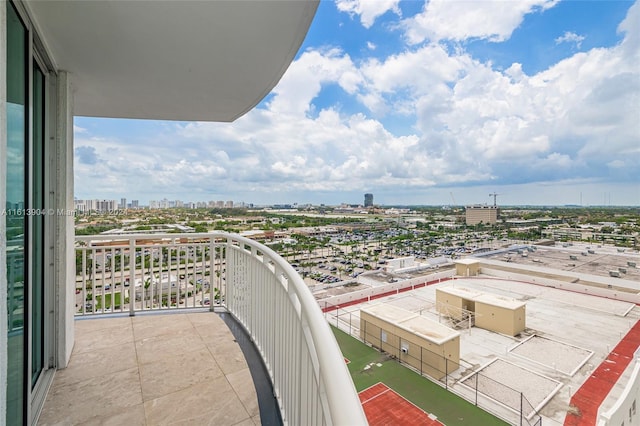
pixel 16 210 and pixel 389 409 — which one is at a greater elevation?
pixel 16 210

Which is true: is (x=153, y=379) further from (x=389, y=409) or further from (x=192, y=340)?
(x=389, y=409)

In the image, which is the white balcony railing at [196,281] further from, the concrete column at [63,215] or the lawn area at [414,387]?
the lawn area at [414,387]

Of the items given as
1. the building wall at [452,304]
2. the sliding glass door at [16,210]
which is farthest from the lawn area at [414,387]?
the sliding glass door at [16,210]

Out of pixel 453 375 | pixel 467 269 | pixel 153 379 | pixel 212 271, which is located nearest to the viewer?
pixel 153 379

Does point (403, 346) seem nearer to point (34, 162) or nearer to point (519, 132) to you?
point (34, 162)

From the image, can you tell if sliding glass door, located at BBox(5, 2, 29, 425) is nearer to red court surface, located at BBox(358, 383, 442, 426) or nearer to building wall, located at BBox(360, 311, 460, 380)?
red court surface, located at BBox(358, 383, 442, 426)

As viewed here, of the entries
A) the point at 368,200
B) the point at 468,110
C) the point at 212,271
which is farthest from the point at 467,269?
the point at 468,110

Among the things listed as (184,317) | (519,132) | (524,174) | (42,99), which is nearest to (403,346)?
(184,317)
